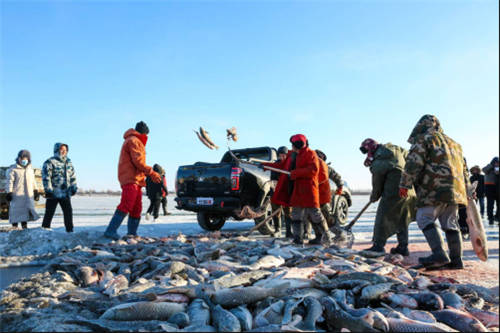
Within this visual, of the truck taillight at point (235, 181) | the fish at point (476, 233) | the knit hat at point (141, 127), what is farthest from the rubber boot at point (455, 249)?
the knit hat at point (141, 127)

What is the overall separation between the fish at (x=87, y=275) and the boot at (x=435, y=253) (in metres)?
3.86

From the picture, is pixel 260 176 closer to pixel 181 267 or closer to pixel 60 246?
pixel 60 246

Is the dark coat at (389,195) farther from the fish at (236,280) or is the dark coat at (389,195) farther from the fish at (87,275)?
the fish at (87,275)

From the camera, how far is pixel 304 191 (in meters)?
5.68

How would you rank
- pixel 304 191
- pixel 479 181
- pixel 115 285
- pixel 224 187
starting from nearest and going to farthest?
pixel 115 285, pixel 304 191, pixel 224 187, pixel 479 181

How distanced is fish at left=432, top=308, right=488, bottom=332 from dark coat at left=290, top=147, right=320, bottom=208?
333 cm

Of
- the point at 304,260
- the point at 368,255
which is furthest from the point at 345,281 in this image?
the point at 368,255

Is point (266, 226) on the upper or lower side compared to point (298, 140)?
lower

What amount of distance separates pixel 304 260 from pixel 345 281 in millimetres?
967

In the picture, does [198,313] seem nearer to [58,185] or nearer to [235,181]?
[235,181]

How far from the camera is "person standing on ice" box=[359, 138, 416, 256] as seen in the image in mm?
5539

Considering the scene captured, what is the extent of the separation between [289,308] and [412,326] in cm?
71

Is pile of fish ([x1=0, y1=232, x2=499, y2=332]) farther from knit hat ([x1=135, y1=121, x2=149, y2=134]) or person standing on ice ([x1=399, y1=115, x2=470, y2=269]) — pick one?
knit hat ([x1=135, y1=121, x2=149, y2=134])

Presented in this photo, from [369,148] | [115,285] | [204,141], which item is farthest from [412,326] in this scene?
[204,141]
